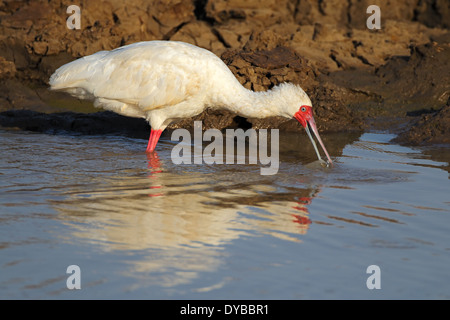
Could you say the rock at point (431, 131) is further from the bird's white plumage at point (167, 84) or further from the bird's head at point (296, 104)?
the bird's white plumage at point (167, 84)

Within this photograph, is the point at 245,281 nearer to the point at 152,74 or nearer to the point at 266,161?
the point at 266,161

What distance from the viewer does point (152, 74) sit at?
7.47 metres

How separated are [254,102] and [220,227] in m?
2.84

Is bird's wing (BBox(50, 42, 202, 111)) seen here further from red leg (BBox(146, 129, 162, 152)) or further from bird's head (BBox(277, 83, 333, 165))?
bird's head (BBox(277, 83, 333, 165))

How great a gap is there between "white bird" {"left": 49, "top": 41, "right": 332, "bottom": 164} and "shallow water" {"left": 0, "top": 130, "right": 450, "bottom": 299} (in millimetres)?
603

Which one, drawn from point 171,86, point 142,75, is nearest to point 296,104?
point 171,86

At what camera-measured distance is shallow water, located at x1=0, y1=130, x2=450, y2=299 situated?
3.73m

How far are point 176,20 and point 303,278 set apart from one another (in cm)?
905

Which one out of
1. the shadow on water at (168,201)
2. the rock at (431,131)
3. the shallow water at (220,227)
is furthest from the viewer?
the rock at (431,131)

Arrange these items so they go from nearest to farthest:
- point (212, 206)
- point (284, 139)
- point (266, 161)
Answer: point (212, 206) → point (266, 161) → point (284, 139)

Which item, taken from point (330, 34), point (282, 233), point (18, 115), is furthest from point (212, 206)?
point (330, 34)

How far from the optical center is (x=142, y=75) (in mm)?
7492

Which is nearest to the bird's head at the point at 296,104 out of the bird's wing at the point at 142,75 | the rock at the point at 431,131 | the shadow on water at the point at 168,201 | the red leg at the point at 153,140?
the shadow on water at the point at 168,201

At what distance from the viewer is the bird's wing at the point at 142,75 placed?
736 centimetres
